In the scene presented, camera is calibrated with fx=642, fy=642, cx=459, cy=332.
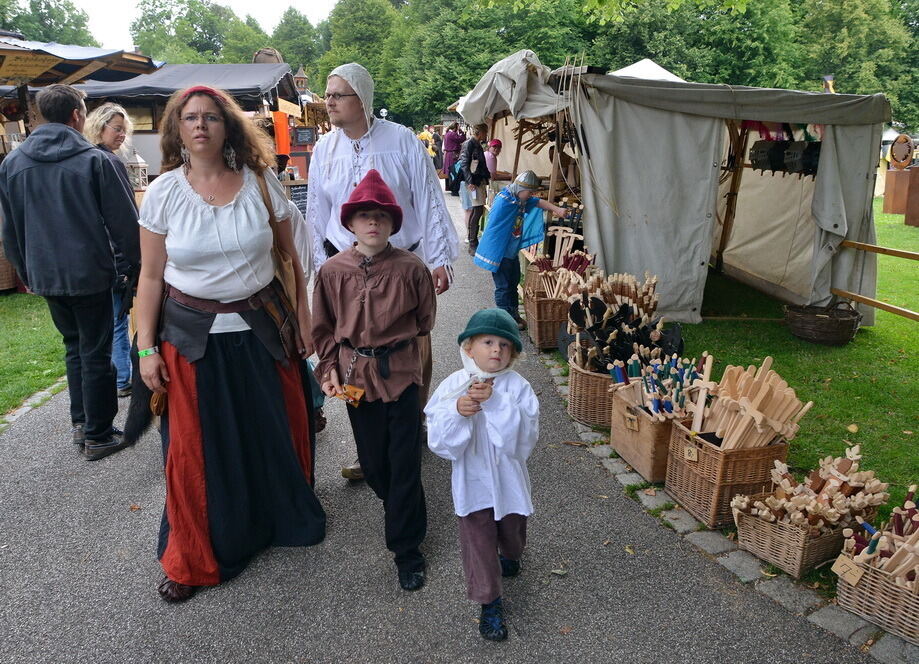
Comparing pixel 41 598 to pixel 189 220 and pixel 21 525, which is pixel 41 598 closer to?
pixel 21 525

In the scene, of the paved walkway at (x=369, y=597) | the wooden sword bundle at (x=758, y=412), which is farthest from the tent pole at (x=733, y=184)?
the paved walkway at (x=369, y=597)

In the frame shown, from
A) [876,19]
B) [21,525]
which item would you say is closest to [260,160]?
[21,525]

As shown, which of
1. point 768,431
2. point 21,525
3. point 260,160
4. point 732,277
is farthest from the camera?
point 732,277

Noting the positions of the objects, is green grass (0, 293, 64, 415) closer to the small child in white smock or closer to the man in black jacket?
the man in black jacket

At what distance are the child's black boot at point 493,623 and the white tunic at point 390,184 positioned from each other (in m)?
1.68

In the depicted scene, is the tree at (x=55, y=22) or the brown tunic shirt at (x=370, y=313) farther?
the tree at (x=55, y=22)

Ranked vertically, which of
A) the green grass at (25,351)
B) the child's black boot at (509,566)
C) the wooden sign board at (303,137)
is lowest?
the green grass at (25,351)

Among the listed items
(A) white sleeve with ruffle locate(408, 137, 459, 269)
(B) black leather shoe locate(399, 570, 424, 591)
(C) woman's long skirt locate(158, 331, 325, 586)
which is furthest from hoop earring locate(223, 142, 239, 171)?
(B) black leather shoe locate(399, 570, 424, 591)

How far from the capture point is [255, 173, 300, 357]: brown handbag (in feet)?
9.25

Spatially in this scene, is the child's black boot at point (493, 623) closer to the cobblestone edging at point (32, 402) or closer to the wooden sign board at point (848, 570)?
the wooden sign board at point (848, 570)

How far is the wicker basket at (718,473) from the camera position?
3162 millimetres

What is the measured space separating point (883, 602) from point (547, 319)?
3983mm

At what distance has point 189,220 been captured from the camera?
8.27ft

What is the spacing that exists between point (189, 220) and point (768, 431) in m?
2.82
